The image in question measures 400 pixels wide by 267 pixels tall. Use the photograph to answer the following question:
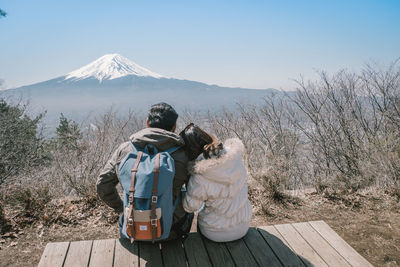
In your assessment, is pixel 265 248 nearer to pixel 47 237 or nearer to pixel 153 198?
pixel 153 198

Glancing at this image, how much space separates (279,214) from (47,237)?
277cm

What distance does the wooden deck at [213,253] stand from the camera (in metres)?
1.76

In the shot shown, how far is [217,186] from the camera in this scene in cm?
177

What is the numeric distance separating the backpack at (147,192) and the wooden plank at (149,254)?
9.4 inches

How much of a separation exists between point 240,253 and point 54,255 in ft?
A: 4.03

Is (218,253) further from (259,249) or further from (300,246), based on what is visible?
(300,246)

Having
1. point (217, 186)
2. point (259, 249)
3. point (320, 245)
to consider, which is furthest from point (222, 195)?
point (320, 245)

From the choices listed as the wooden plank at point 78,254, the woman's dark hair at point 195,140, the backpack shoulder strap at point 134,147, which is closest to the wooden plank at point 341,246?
the woman's dark hair at point 195,140

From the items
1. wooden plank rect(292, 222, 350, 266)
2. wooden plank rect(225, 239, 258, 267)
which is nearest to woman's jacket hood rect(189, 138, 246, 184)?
wooden plank rect(225, 239, 258, 267)

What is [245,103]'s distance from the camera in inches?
650

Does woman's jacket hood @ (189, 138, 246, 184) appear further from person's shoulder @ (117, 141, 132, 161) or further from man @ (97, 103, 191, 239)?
person's shoulder @ (117, 141, 132, 161)

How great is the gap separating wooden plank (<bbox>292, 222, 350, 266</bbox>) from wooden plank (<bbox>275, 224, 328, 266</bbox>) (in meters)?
0.03

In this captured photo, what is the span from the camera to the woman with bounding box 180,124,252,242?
1697mm

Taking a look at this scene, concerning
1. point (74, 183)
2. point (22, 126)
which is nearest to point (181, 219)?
point (74, 183)
